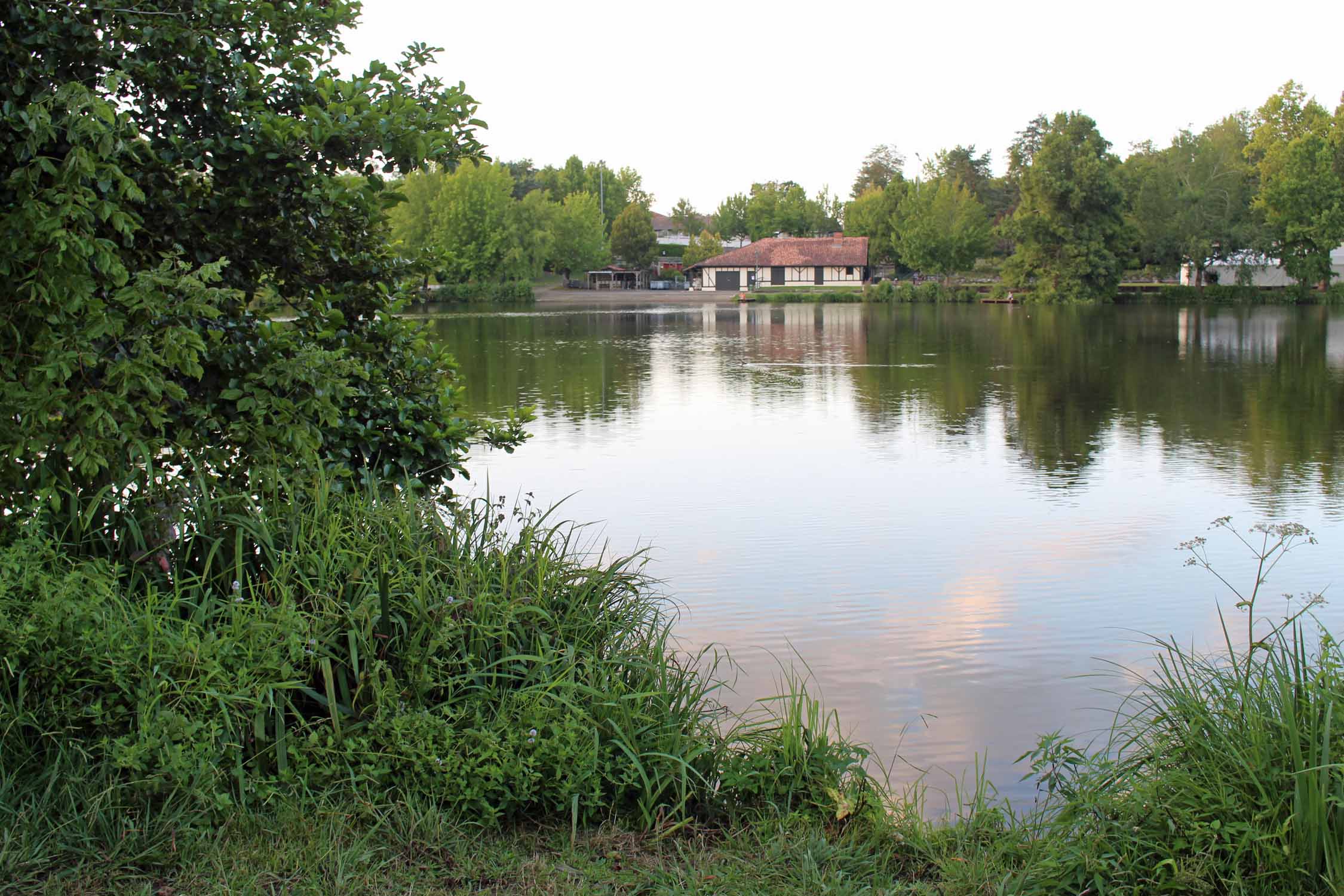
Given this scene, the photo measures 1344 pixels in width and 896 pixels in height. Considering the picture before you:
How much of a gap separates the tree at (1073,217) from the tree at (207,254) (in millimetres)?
69359

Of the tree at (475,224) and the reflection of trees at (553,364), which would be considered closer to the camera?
the reflection of trees at (553,364)

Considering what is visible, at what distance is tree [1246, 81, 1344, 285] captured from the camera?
7038 centimetres

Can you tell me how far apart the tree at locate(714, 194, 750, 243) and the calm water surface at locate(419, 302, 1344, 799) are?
104753 millimetres

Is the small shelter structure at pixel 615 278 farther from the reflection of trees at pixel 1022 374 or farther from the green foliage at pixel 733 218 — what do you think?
the reflection of trees at pixel 1022 374

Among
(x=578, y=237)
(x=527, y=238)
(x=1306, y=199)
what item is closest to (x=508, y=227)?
(x=527, y=238)

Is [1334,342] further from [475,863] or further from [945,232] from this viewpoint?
[945,232]

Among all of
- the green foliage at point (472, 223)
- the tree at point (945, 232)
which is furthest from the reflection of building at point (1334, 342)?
the green foliage at point (472, 223)

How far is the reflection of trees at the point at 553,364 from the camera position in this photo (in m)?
22.0

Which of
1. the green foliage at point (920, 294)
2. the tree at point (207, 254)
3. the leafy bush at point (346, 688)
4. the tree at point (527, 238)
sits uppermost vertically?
the tree at point (527, 238)

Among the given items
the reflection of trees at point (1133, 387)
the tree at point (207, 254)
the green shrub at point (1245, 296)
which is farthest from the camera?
the green shrub at point (1245, 296)

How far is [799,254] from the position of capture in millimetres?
101062

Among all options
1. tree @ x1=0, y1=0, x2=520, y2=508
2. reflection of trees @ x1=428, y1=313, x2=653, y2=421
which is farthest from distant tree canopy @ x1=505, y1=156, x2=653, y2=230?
tree @ x1=0, y1=0, x2=520, y2=508

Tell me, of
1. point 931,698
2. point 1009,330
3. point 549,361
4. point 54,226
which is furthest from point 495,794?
point 1009,330

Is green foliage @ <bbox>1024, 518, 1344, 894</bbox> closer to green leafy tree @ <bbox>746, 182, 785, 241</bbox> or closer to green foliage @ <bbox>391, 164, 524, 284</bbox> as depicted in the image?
green foliage @ <bbox>391, 164, 524, 284</bbox>
